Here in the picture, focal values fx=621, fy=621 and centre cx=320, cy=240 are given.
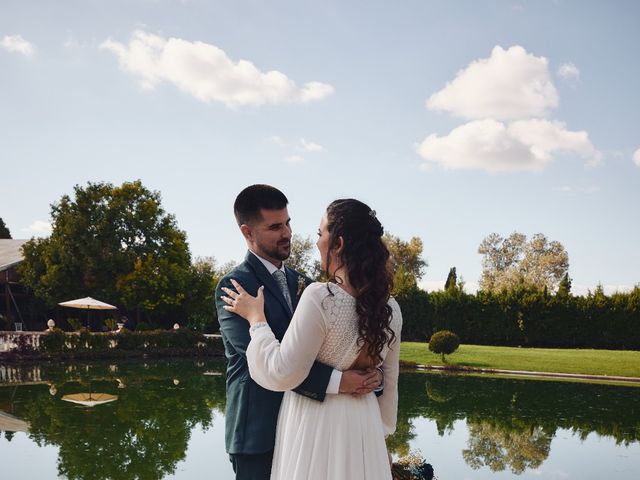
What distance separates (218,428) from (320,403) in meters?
8.91

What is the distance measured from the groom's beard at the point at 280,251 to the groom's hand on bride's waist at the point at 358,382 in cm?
68

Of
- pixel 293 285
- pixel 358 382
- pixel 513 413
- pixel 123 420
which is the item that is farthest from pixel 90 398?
pixel 358 382

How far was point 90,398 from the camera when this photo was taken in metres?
13.0

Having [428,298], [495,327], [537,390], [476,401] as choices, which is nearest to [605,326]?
[495,327]

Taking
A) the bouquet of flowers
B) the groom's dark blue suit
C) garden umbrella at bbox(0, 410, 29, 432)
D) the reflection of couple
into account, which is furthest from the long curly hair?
garden umbrella at bbox(0, 410, 29, 432)

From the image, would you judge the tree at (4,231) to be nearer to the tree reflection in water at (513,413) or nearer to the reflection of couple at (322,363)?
the tree reflection in water at (513,413)

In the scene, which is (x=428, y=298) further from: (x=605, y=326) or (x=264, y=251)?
(x=264, y=251)

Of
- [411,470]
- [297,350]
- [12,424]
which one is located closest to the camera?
[297,350]

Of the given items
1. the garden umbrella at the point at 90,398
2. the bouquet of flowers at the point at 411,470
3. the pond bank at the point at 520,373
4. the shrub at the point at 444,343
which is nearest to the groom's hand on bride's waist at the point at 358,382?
the bouquet of flowers at the point at 411,470

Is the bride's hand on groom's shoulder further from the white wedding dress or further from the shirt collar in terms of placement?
the shirt collar

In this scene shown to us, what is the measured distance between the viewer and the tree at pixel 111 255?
29891 mm

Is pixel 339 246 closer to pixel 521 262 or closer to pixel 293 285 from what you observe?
pixel 293 285

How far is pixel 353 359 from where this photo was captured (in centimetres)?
238

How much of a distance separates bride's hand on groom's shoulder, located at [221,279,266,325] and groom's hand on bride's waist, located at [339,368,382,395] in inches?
15.4
